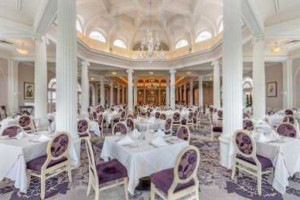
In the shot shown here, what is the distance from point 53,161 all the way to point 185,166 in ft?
8.22

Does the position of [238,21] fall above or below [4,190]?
above

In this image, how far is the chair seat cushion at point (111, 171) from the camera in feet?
9.82

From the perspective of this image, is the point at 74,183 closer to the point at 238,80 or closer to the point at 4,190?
the point at 4,190

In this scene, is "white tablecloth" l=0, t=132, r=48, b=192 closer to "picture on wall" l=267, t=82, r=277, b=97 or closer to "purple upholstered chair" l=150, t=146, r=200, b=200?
"purple upholstered chair" l=150, t=146, r=200, b=200

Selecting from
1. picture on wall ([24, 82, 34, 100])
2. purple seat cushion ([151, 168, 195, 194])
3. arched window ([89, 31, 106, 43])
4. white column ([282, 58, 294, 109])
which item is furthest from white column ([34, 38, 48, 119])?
white column ([282, 58, 294, 109])

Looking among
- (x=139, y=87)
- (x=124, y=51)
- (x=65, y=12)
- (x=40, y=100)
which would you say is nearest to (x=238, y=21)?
(x=65, y=12)

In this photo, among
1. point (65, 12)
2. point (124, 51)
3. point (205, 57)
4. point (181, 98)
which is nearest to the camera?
point (65, 12)

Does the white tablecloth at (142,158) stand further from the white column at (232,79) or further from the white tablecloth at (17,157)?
the white tablecloth at (17,157)

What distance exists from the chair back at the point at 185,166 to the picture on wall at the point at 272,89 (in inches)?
534

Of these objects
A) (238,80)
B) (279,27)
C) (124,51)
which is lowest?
(238,80)

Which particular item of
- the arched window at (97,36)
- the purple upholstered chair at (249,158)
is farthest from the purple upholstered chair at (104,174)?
the arched window at (97,36)

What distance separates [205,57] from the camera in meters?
13.0

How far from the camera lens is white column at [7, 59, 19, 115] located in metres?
11.4

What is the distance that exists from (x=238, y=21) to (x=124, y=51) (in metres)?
11.9
